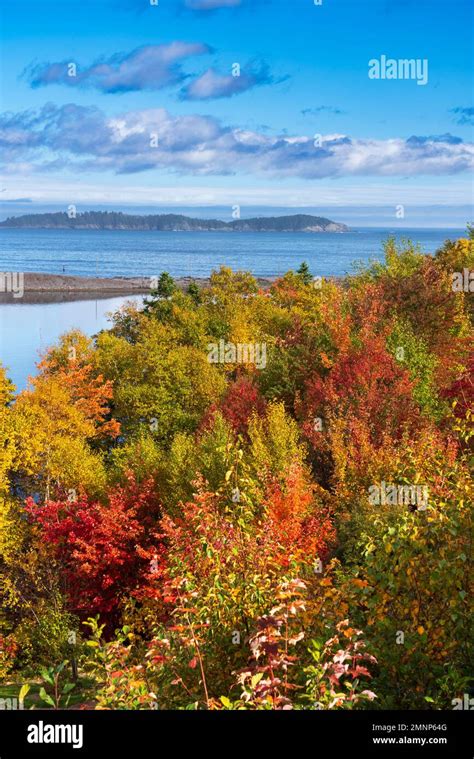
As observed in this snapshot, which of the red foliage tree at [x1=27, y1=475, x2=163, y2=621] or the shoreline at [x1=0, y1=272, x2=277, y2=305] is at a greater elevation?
the shoreline at [x1=0, y1=272, x2=277, y2=305]

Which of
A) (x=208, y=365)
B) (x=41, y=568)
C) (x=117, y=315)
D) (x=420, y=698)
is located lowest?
(x=41, y=568)

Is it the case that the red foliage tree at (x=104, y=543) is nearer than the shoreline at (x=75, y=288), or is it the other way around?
the red foliage tree at (x=104, y=543)

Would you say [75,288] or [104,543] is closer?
[104,543]

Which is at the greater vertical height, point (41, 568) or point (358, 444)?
point (358, 444)

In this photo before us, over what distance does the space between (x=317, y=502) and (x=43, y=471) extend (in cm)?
1985

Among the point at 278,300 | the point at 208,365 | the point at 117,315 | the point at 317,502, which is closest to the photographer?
the point at 317,502

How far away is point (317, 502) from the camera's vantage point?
2911 centimetres

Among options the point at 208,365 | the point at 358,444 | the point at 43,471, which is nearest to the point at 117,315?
the point at 208,365

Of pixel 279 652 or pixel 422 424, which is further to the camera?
pixel 422 424

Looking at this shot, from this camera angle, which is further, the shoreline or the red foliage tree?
the shoreline

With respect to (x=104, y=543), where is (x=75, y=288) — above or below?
above

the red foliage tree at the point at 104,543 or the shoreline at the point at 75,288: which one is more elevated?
the shoreline at the point at 75,288
